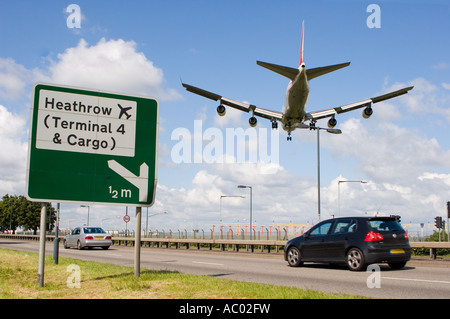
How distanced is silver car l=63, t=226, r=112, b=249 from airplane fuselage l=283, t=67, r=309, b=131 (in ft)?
49.3

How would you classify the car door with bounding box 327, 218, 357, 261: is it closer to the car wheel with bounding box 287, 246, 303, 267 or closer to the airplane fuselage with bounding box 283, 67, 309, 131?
the car wheel with bounding box 287, 246, 303, 267

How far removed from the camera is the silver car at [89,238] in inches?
1246

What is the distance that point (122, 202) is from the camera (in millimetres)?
10062

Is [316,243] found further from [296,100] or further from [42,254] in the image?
[296,100]

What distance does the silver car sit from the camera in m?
31.6

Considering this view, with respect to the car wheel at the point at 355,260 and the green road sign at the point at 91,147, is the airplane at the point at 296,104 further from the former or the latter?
the green road sign at the point at 91,147

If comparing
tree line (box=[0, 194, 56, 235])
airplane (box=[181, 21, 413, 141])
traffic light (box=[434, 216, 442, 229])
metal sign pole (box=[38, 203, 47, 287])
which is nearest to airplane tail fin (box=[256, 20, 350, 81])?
airplane (box=[181, 21, 413, 141])

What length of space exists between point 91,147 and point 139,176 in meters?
1.16

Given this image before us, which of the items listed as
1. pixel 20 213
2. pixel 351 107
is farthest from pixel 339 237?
pixel 20 213
